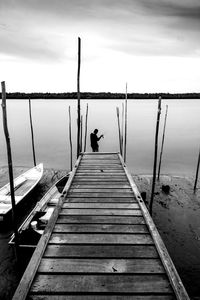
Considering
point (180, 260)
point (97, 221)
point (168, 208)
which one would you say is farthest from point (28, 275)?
point (168, 208)

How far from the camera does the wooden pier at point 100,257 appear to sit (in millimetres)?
3047

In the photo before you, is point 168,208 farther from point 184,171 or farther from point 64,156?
point 64,156

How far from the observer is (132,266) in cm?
347

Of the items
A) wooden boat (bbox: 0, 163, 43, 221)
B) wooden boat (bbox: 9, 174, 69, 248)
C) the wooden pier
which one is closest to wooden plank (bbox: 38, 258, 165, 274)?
the wooden pier

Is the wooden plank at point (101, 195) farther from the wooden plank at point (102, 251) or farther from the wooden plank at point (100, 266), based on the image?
the wooden plank at point (100, 266)

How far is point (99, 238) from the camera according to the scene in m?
4.21

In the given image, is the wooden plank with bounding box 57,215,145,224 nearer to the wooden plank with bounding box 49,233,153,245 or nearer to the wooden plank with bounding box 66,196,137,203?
the wooden plank with bounding box 49,233,153,245

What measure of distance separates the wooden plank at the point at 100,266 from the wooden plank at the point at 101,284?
0.28ft

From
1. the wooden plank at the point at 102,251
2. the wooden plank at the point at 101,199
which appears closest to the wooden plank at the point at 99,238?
the wooden plank at the point at 102,251

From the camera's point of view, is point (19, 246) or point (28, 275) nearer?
point (28, 275)

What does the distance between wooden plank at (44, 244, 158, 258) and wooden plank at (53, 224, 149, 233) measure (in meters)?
0.47

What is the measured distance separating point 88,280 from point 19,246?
3.87 m

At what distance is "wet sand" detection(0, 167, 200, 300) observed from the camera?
6105 mm

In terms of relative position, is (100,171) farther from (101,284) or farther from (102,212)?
(101,284)
